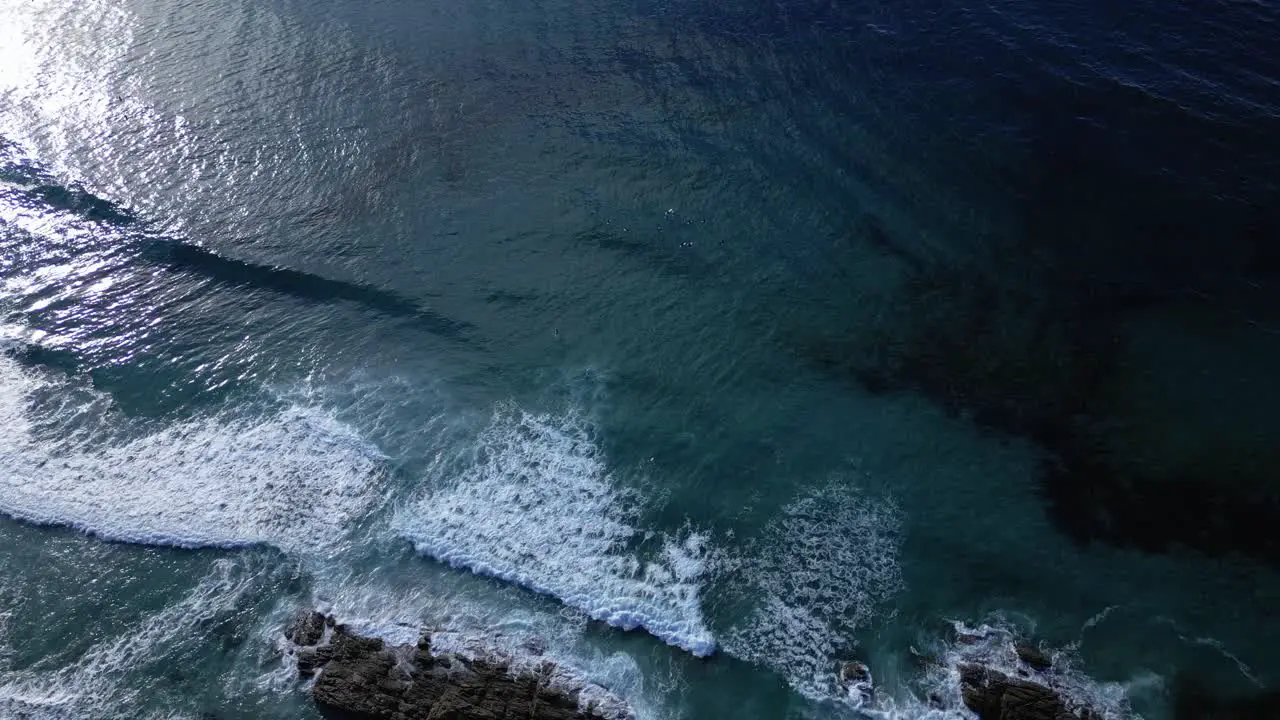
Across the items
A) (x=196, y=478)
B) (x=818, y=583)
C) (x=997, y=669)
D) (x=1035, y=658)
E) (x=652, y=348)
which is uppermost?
(x=652, y=348)

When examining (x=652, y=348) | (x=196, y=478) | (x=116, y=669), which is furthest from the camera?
(x=652, y=348)

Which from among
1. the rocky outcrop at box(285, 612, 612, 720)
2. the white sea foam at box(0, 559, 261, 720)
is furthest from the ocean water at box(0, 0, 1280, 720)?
the rocky outcrop at box(285, 612, 612, 720)

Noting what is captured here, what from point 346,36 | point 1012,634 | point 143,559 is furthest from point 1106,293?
point 346,36

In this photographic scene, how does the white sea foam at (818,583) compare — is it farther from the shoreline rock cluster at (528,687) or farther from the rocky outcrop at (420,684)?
the rocky outcrop at (420,684)

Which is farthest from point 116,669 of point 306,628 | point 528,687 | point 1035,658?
point 1035,658

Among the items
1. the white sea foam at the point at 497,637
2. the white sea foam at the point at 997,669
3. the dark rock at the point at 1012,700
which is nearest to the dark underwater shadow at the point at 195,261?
the white sea foam at the point at 497,637

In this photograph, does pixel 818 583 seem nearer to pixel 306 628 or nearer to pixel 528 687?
pixel 528 687

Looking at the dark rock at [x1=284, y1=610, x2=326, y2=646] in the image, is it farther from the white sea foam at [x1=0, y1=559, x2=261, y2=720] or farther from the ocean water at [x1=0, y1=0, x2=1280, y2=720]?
the white sea foam at [x1=0, y1=559, x2=261, y2=720]
